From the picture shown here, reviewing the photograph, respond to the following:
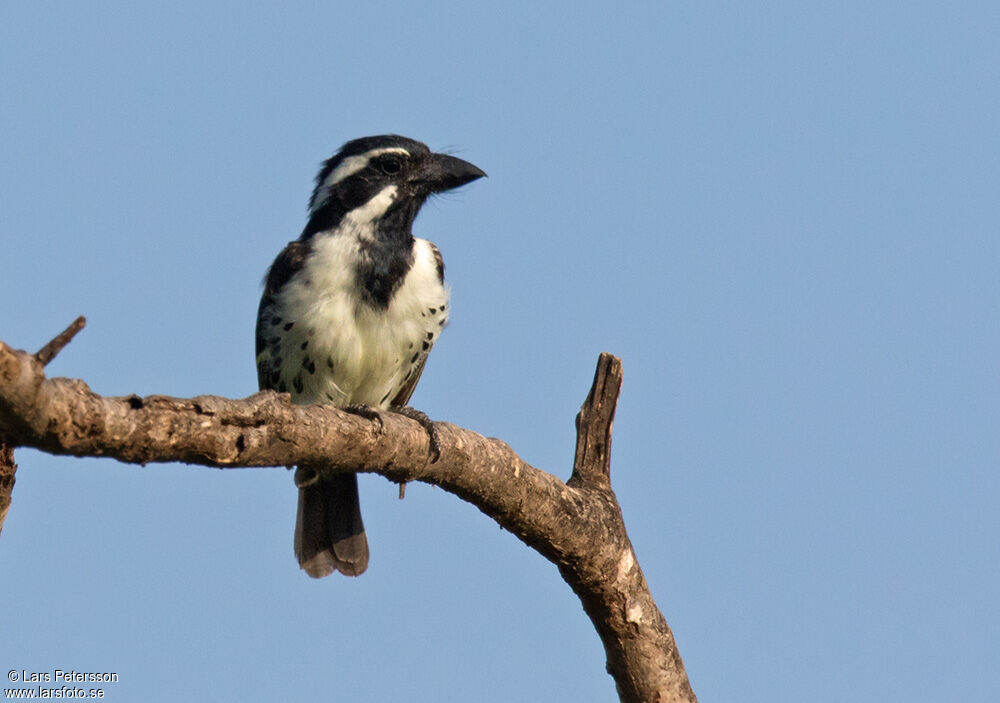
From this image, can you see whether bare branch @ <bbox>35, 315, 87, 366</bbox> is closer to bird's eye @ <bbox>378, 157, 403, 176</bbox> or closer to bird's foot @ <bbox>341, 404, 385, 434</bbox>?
bird's foot @ <bbox>341, 404, 385, 434</bbox>

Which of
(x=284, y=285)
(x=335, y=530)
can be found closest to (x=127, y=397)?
(x=284, y=285)

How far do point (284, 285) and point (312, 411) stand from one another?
3.04 m

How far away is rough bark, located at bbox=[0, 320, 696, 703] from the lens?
439 centimetres

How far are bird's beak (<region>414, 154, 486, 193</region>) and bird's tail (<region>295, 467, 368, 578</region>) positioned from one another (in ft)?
7.44

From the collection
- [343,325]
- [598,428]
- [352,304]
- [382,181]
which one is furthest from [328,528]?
[598,428]

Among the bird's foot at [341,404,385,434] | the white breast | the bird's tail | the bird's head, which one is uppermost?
the bird's head

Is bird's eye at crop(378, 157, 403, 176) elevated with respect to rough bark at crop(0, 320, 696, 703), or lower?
elevated

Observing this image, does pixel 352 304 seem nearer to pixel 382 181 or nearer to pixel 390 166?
pixel 382 181

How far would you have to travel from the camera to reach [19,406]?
419cm

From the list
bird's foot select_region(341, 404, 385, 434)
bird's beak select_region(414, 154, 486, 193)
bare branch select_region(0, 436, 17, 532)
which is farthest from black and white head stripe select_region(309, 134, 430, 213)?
bare branch select_region(0, 436, 17, 532)

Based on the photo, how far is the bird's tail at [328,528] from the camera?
885 centimetres

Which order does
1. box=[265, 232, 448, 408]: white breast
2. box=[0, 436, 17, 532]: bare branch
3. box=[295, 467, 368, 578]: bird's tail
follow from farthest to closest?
box=[295, 467, 368, 578]: bird's tail → box=[265, 232, 448, 408]: white breast → box=[0, 436, 17, 532]: bare branch

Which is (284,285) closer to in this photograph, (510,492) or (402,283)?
(402,283)

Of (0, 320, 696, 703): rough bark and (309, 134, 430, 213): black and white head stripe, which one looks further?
(309, 134, 430, 213): black and white head stripe
